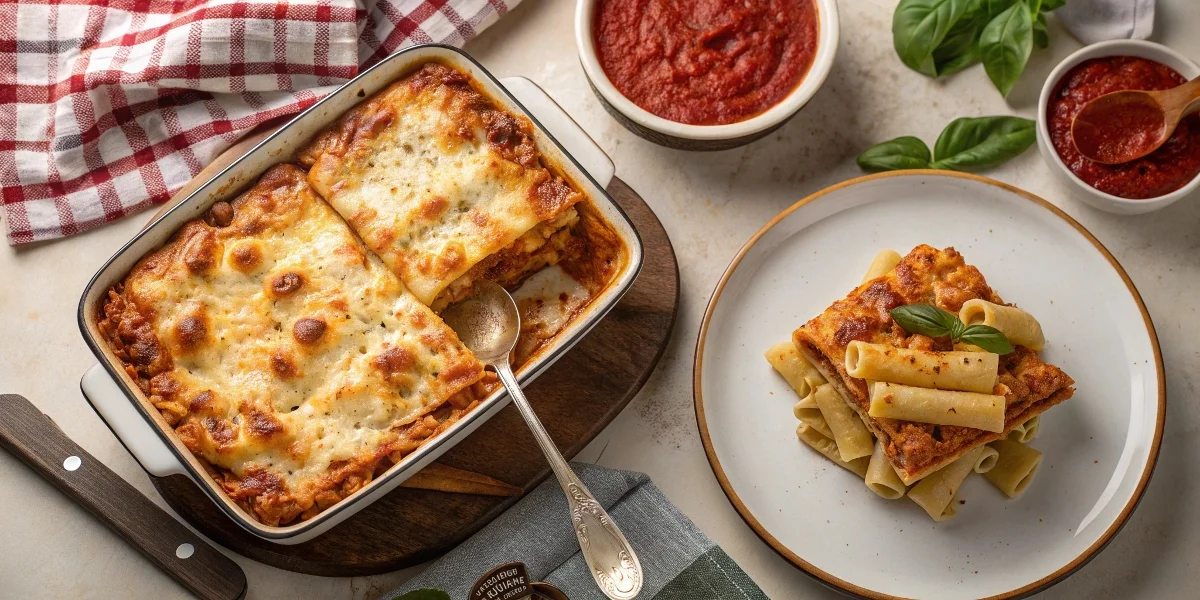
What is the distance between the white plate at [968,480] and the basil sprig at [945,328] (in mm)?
497

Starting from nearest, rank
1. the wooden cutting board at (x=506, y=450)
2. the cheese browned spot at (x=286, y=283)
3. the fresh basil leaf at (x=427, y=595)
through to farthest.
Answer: the fresh basil leaf at (x=427, y=595)
the cheese browned spot at (x=286, y=283)
the wooden cutting board at (x=506, y=450)

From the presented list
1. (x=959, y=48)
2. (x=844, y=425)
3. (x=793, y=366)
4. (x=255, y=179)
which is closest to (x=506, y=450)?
(x=793, y=366)

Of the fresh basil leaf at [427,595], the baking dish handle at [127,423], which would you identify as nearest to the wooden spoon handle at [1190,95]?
the fresh basil leaf at [427,595]

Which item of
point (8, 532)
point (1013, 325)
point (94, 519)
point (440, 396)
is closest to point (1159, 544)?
point (1013, 325)

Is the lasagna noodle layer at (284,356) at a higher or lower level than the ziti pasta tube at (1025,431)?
higher

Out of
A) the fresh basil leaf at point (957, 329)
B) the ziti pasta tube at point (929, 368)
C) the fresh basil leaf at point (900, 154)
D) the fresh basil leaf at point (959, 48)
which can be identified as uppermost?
the fresh basil leaf at point (959, 48)

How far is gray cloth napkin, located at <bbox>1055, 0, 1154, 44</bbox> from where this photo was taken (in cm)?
379

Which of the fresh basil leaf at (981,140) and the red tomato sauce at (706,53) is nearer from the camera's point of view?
the red tomato sauce at (706,53)

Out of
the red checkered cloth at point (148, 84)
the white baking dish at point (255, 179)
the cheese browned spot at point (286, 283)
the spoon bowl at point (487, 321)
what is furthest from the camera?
the red checkered cloth at point (148, 84)

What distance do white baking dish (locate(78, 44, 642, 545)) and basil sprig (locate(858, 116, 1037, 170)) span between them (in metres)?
1.20

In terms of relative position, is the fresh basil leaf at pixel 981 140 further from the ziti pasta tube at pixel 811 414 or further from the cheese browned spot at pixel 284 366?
the cheese browned spot at pixel 284 366

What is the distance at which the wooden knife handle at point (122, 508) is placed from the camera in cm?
340

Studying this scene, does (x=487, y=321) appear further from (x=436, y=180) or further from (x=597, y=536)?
(x=597, y=536)

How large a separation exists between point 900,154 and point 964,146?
0.26 m
